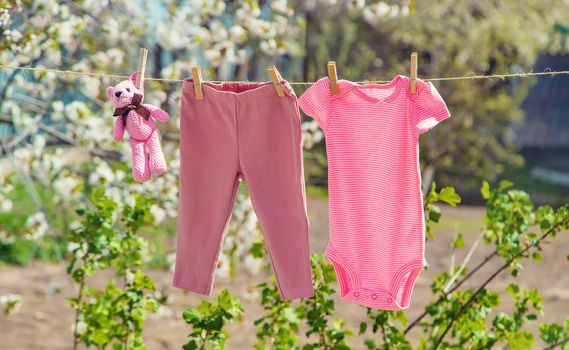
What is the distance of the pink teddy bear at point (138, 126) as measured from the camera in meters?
2.28

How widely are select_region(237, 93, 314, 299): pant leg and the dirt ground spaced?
1.97m

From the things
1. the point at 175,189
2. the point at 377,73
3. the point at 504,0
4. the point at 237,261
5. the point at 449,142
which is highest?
the point at 504,0

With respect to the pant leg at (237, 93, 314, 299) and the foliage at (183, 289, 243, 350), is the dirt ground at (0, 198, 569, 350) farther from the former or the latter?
the pant leg at (237, 93, 314, 299)

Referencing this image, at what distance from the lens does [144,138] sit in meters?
2.31

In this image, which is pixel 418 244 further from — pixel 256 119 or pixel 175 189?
pixel 175 189

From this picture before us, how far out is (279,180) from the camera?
236 cm

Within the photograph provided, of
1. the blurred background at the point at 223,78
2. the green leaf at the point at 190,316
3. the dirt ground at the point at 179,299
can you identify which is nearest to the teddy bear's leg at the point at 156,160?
the green leaf at the point at 190,316

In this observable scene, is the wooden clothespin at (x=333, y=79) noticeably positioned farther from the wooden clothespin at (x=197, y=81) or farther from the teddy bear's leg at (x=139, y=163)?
the teddy bear's leg at (x=139, y=163)

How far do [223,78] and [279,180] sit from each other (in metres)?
6.99

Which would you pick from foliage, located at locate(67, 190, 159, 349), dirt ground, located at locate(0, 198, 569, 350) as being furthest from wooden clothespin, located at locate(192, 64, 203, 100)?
dirt ground, located at locate(0, 198, 569, 350)

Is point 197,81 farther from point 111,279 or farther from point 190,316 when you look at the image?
point 111,279

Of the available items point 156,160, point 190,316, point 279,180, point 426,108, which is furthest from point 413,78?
point 190,316

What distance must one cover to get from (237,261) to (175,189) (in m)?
2.71

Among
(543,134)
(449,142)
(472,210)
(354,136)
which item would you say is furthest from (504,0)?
(354,136)
